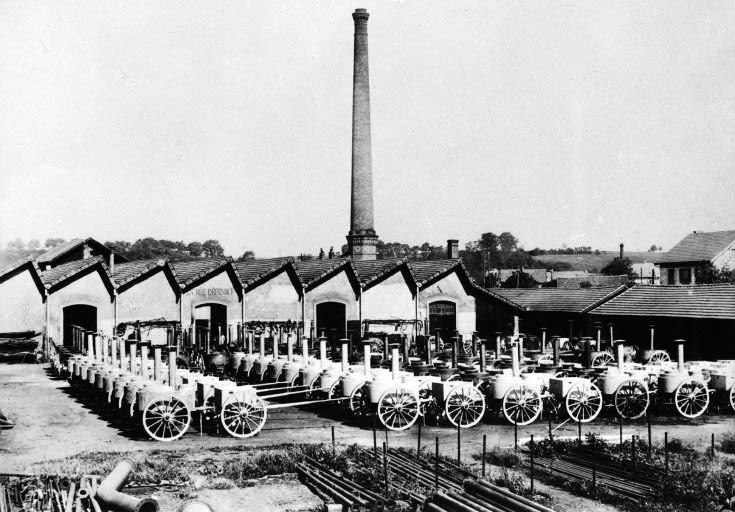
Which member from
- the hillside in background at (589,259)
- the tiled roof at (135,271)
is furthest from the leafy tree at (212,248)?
the tiled roof at (135,271)

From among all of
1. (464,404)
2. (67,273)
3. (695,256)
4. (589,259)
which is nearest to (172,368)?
(464,404)

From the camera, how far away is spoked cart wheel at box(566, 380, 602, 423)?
1630 centimetres

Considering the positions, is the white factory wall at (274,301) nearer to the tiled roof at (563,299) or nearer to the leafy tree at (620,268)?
the tiled roof at (563,299)

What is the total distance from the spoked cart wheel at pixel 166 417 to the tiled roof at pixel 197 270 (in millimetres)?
14237

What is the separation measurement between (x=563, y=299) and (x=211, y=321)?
48.0 feet

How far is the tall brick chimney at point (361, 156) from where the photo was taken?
37.7 meters

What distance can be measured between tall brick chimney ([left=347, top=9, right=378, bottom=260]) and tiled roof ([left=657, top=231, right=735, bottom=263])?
26.7 metres

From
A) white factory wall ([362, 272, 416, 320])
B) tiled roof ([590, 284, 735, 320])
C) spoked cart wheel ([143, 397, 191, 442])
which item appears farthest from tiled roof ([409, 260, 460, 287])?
spoked cart wheel ([143, 397, 191, 442])

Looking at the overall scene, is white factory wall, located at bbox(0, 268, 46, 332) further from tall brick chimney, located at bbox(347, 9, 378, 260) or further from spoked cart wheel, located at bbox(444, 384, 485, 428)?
spoked cart wheel, located at bbox(444, 384, 485, 428)

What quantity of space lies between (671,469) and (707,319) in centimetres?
1430

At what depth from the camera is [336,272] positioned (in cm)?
3119

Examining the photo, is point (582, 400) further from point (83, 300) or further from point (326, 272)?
point (83, 300)

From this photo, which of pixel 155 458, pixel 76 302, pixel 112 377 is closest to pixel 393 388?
pixel 155 458

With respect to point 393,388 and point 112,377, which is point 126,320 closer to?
point 112,377
